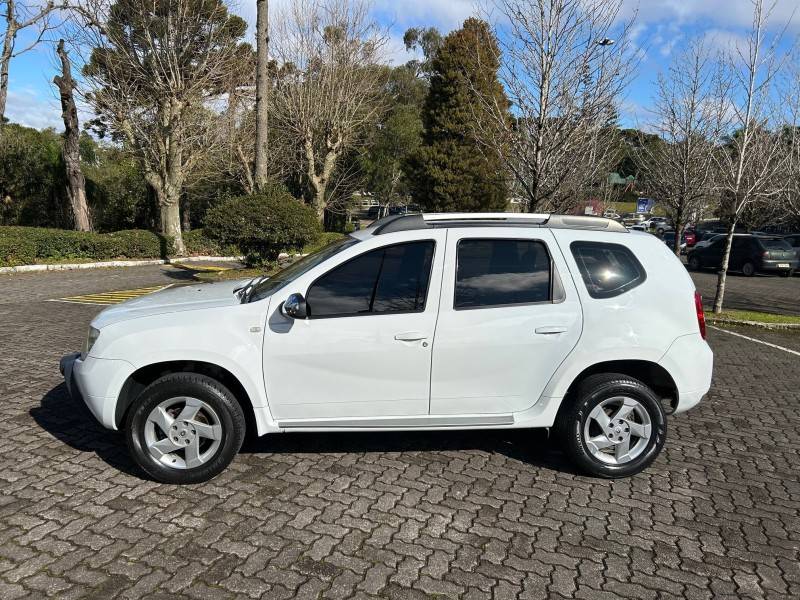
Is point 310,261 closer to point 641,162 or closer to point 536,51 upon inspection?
point 536,51

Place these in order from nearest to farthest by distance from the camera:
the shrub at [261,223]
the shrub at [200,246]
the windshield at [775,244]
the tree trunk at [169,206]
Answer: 1. the shrub at [261,223]
2. the tree trunk at [169,206]
3. the shrub at [200,246]
4. the windshield at [775,244]

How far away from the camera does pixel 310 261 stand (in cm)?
435

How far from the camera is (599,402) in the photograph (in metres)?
3.98

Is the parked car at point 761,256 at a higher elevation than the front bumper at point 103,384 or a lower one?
higher

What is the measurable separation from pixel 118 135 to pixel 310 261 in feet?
61.4

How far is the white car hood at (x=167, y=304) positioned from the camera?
3.90 meters

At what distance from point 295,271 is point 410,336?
3.53 feet

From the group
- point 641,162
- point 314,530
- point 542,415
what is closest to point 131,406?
point 314,530

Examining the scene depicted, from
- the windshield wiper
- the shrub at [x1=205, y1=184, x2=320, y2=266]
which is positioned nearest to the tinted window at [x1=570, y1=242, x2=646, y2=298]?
the windshield wiper

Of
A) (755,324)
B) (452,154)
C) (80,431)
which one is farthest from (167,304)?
(452,154)

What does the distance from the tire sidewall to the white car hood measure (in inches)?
96.5

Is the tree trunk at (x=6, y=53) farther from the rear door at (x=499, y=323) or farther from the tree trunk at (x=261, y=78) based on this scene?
the rear door at (x=499, y=323)

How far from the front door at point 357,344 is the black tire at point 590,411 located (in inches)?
39.5

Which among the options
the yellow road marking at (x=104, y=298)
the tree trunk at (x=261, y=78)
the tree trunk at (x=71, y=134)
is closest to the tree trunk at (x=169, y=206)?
the tree trunk at (x=71, y=134)
